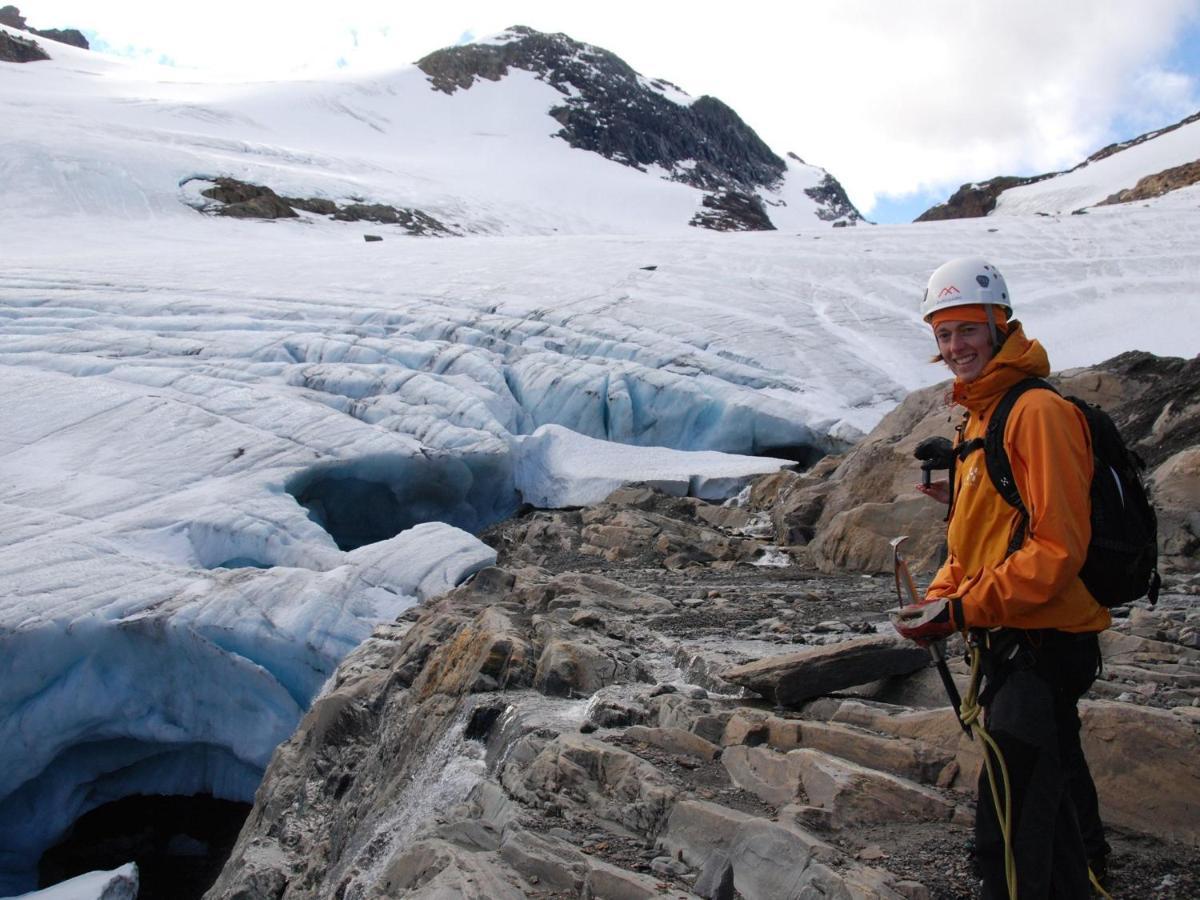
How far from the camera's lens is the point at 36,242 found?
19.2 meters

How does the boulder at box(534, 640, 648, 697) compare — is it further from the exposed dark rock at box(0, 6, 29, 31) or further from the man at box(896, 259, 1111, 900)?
the exposed dark rock at box(0, 6, 29, 31)

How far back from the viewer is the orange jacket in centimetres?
202

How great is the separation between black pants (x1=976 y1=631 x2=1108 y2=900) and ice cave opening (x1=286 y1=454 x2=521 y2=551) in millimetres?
8298

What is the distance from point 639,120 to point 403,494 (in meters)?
52.8

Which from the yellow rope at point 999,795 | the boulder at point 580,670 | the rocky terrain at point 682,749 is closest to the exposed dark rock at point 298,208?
the rocky terrain at point 682,749

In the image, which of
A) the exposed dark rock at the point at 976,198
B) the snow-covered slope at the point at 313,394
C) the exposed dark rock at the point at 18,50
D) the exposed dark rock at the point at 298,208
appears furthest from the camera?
the exposed dark rock at the point at 976,198

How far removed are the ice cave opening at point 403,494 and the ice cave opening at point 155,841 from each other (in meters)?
2.99

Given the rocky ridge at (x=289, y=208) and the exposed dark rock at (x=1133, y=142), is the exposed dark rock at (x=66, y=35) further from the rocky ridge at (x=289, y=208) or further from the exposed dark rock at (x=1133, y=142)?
the exposed dark rock at (x=1133, y=142)

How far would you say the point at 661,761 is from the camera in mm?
3385

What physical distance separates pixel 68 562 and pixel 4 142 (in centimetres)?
2201

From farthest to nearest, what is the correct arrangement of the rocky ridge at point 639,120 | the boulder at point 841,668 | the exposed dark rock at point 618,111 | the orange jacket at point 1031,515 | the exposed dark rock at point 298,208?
the exposed dark rock at point 618,111 < the rocky ridge at point 639,120 < the exposed dark rock at point 298,208 < the boulder at point 841,668 < the orange jacket at point 1031,515

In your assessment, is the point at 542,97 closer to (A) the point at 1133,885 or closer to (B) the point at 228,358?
(B) the point at 228,358

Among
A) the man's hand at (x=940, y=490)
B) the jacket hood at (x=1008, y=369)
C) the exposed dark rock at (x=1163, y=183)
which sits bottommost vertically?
the man's hand at (x=940, y=490)

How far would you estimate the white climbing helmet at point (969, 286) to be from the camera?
7.72 ft
